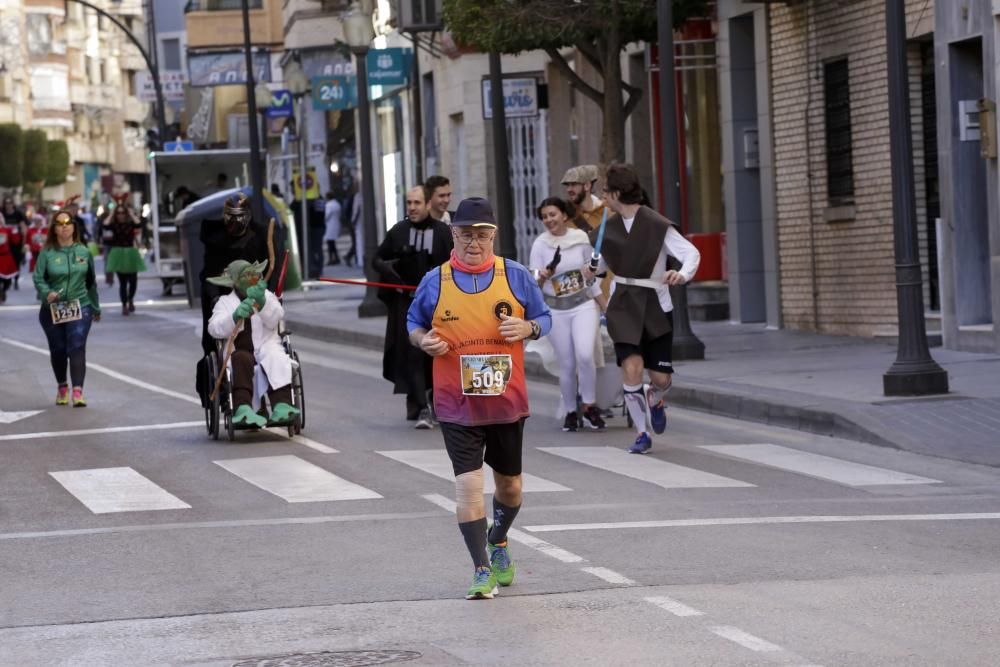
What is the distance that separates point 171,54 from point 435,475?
100386 mm

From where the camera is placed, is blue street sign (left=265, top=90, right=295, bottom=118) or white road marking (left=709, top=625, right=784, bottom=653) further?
blue street sign (left=265, top=90, right=295, bottom=118)

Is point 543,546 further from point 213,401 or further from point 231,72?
point 231,72

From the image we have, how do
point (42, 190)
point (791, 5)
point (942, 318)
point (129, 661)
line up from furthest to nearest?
1. point (42, 190)
2. point (791, 5)
3. point (942, 318)
4. point (129, 661)

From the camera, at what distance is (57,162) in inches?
4269

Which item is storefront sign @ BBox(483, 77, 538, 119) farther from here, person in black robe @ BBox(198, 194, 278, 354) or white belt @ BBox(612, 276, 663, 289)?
white belt @ BBox(612, 276, 663, 289)

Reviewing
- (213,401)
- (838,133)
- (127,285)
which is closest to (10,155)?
(127,285)

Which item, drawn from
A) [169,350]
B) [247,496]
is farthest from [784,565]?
[169,350]

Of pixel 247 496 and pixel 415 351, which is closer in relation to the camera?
pixel 247 496

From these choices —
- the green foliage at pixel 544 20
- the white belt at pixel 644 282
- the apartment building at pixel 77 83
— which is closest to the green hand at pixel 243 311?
the white belt at pixel 644 282

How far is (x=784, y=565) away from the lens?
9266 mm

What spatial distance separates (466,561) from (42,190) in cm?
10420

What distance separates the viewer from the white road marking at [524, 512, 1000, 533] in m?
10.6

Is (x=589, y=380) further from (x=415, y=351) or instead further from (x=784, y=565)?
(x=784, y=565)

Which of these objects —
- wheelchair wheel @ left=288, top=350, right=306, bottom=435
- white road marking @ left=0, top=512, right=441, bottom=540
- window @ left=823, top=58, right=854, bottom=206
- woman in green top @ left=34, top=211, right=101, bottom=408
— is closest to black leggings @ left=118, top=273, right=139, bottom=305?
window @ left=823, top=58, right=854, bottom=206
